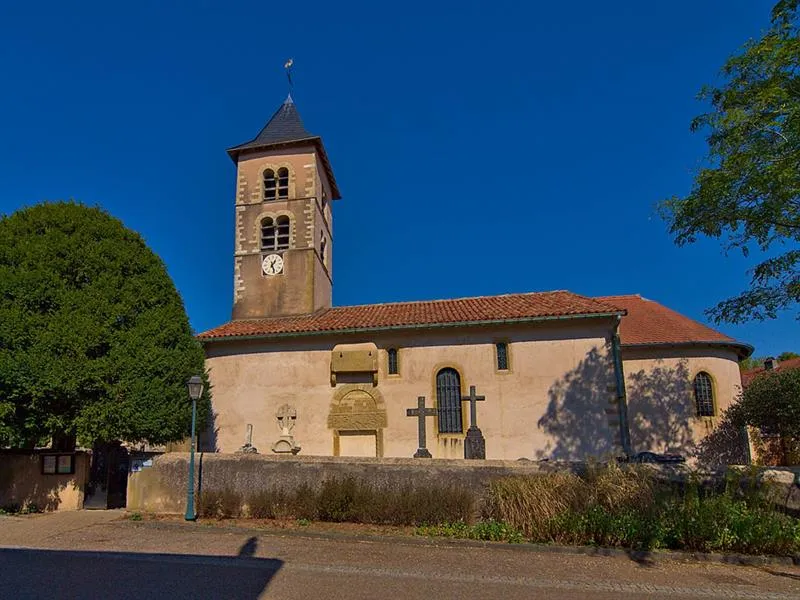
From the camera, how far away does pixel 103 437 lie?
13.2 metres

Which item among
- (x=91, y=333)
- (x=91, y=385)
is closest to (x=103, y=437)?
(x=91, y=385)

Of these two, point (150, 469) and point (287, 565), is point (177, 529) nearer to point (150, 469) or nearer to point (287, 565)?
point (150, 469)

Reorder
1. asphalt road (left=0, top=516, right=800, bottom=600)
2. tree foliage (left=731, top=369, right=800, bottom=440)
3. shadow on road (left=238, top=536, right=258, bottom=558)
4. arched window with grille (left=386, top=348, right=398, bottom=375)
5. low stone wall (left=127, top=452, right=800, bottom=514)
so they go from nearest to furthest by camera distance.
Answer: asphalt road (left=0, top=516, right=800, bottom=600) → shadow on road (left=238, top=536, right=258, bottom=558) → low stone wall (left=127, top=452, right=800, bottom=514) → arched window with grille (left=386, top=348, right=398, bottom=375) → tree foliage (left=731, top=369, right=800, bottom=440)

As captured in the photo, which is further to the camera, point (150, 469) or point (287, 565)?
point (150, 469)

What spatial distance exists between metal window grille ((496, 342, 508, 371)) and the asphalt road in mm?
9224

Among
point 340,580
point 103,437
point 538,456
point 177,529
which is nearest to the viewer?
point 340,580

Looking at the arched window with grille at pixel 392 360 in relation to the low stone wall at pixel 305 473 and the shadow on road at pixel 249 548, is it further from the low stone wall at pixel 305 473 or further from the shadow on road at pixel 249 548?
the shadow on road at pixel 249 548

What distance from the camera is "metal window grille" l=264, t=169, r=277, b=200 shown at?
933 inches

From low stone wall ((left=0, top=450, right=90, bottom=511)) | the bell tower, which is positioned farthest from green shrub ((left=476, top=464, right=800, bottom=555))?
the bell tower

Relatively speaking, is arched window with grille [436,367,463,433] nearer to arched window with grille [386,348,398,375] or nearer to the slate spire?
arched window with grille [386,348,398,375]

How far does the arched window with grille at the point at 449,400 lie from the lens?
58.5 feet

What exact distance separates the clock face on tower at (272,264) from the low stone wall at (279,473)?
429 inches

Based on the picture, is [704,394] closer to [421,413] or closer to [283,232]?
[421,413]

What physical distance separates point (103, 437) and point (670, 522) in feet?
40.1
